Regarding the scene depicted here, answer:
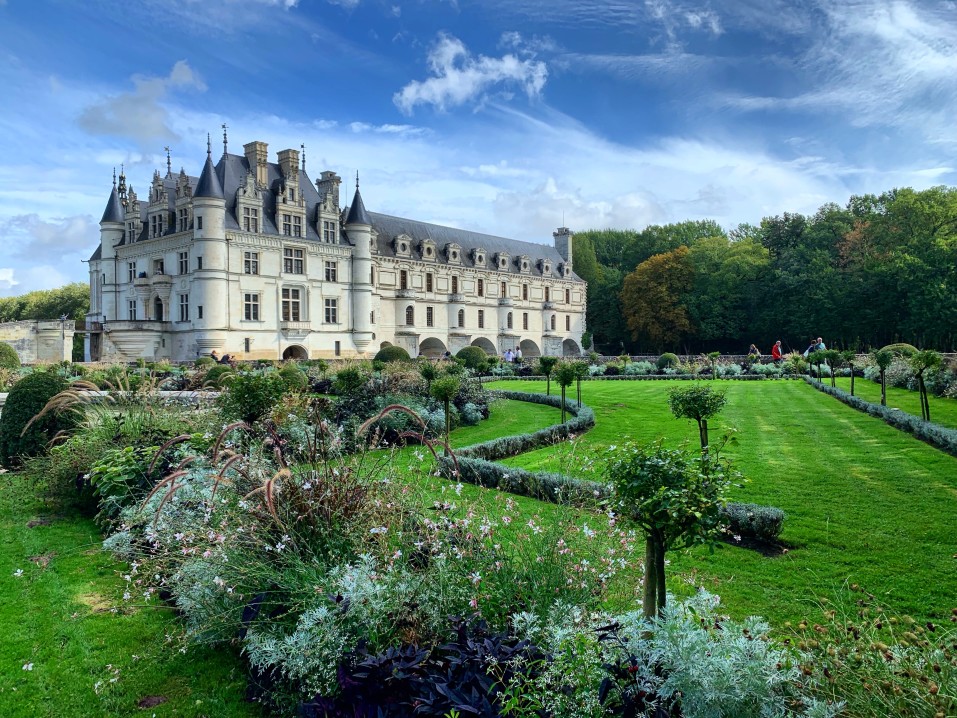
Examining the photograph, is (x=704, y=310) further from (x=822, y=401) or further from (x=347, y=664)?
(x=347, y=664)

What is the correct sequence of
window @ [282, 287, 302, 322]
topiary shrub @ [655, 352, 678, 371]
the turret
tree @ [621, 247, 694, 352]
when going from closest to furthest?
topiary shrub @ [655, 352, 678, 371], window @ [282, 287, 302, 322], the turret, tree @ [621, 247, 694, 352]

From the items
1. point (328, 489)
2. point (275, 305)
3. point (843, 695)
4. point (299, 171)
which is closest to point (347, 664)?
point (328, 489)

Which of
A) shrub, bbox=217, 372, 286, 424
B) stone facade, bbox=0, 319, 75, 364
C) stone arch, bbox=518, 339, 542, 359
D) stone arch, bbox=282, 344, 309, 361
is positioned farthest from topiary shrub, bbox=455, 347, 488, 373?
stone facade, bbox=0, 319, 75, 364

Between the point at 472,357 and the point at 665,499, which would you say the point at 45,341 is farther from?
the point at 665,499

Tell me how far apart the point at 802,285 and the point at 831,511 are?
4100cm

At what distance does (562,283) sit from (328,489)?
173 ft

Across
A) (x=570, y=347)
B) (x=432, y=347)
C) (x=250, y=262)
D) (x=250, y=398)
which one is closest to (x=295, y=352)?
(x=250, y=262)

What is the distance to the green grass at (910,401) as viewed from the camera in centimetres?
1341

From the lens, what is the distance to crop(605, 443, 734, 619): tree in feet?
11.1

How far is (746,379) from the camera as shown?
26297mm

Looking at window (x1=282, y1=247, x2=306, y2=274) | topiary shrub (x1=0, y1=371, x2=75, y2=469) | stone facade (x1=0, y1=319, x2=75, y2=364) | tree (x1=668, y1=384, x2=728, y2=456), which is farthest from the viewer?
window (x1=282, y1=247, x2=306, y2=274)

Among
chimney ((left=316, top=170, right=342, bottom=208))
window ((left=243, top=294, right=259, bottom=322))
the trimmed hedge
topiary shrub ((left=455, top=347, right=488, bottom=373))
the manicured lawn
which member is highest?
chimney ((left=316, top=170, right=342, bottom=208))

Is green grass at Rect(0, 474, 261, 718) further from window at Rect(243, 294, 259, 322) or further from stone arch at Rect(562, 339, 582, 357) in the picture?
stone arch at Rect(562, 339, 582, 357)

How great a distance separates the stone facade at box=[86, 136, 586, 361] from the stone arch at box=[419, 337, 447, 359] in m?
0.16
